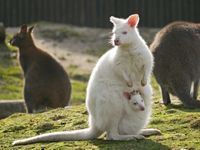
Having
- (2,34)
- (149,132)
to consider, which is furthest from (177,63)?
(2,34)

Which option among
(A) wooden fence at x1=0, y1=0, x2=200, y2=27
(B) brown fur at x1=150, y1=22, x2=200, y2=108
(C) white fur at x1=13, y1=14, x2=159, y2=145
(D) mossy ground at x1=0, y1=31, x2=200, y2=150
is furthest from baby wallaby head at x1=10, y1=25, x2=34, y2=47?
(A) wooden fence at x1=0, y1=0, x2=200, y2=27

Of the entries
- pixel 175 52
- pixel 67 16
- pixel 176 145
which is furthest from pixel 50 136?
pixel 67 16

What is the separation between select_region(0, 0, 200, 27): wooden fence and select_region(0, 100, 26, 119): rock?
11.7 meters

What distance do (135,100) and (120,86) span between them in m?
0.24

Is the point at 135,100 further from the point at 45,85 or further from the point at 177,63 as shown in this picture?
the point at 45,85

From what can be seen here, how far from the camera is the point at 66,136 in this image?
7719 mm

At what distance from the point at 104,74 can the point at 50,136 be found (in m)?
0.88

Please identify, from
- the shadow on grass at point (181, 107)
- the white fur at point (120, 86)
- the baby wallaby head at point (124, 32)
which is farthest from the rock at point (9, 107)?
the baby wallaby head at point (124, 32)

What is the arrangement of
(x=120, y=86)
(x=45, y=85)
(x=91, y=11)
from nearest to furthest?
(x=120, y=86) < (x=45, y=85) < (x=91, y=11)

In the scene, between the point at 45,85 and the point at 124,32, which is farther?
the point at 45,85

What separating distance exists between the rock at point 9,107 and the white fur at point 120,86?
183 inches

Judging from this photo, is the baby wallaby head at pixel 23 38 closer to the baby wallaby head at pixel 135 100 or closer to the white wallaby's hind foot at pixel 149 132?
the white wallaby's hind foot at pixel 149 132

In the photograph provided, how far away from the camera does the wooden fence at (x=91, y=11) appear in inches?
953

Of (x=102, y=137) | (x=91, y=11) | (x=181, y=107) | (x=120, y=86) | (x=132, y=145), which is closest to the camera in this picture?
(x=132, y=145)
